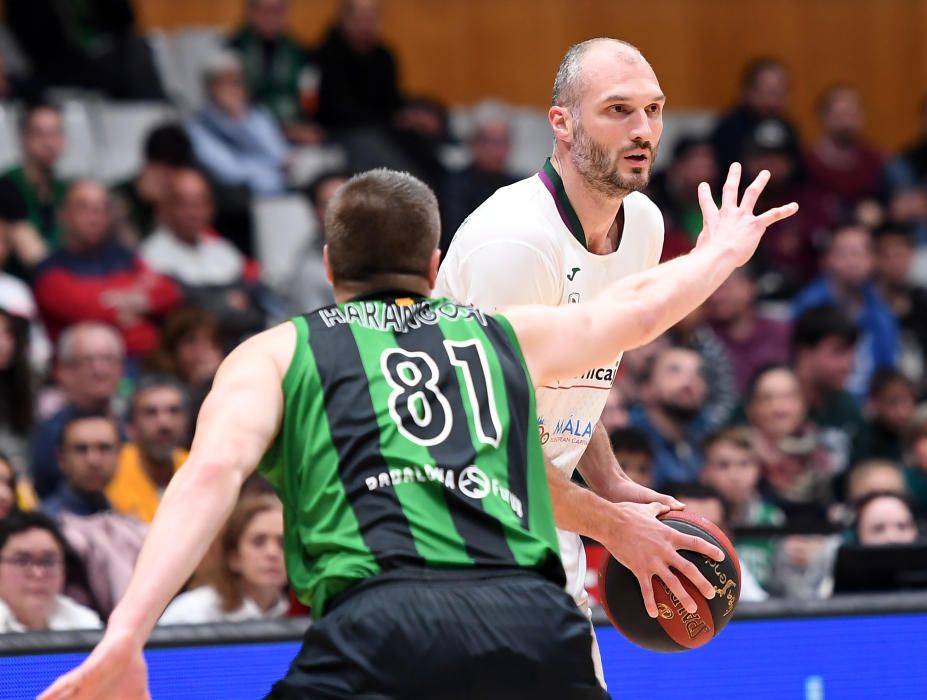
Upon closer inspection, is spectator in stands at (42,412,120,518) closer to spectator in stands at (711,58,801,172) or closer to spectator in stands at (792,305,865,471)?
spectator in stands at (792,305,865,471)

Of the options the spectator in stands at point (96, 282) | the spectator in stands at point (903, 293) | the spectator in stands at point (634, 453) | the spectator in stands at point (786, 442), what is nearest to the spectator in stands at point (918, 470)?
the spectator in stands at point (786, 442)

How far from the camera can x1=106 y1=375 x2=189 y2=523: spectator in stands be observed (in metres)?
7.39

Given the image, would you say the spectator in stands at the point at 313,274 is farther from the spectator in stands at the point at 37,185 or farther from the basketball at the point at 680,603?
the basketball at the point at 680,603

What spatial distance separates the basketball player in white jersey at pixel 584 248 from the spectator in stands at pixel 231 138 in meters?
6.39

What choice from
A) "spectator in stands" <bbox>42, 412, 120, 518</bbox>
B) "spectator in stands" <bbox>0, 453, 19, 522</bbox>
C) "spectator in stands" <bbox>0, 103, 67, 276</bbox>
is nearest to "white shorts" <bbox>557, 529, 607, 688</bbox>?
"spectator in stands" <bbox>0, 453, 19, 522</bbox>

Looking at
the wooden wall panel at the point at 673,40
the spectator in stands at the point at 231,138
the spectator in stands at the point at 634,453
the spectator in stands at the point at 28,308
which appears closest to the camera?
the spectator in stands at the point at 634,453

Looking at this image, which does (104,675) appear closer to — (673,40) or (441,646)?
(441,646)

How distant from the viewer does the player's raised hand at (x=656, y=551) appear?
426cm

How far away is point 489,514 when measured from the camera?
3.30 metres

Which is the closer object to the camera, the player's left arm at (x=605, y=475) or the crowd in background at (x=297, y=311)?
the player's left arm at (x=605, y=475)

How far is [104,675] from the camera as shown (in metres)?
2.99

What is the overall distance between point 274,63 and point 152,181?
2048 millimetres

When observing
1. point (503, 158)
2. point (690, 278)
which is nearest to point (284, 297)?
point (503, 158)

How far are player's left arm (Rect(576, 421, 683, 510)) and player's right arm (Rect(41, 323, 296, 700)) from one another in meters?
1.59
